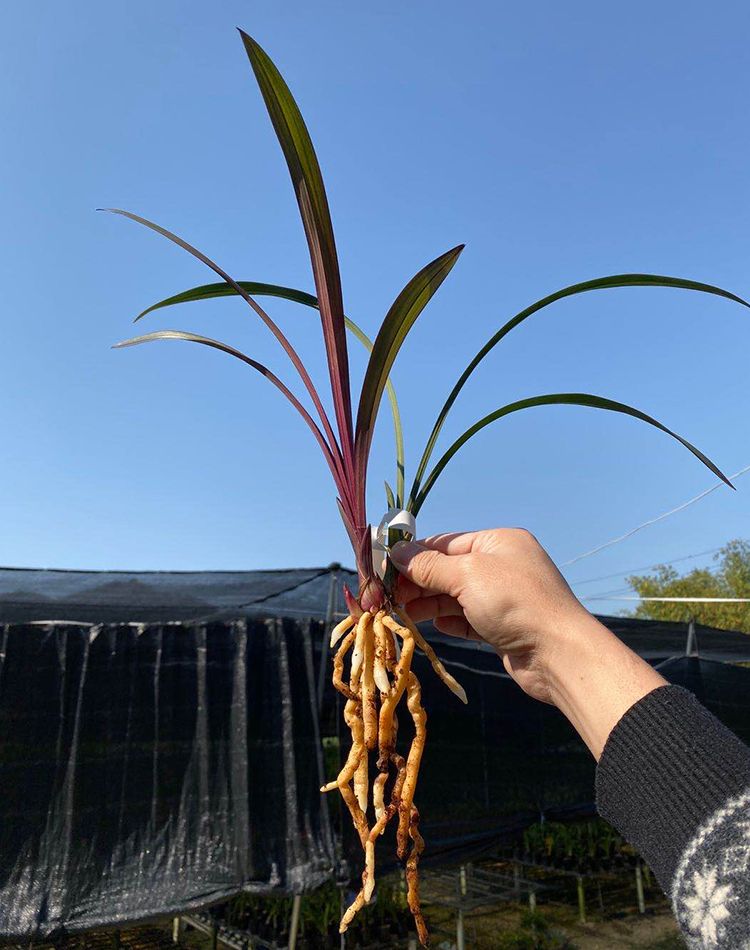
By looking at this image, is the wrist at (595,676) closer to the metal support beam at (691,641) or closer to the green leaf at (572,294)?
the green leaf at (572,294)

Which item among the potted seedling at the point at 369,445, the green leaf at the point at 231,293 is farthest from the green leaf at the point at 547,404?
the green leaf at the point at 231,293

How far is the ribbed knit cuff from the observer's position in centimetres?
55

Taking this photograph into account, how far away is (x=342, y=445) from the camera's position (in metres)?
0.89

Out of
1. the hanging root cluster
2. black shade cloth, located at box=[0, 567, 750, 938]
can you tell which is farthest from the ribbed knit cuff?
black shade cloth, located at box=[0, 567, 750, 938]

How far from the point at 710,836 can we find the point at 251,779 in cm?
247

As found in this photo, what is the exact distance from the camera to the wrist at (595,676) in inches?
25.8

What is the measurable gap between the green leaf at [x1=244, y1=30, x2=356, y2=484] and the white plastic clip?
20cm

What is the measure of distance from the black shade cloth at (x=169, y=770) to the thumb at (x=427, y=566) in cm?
212

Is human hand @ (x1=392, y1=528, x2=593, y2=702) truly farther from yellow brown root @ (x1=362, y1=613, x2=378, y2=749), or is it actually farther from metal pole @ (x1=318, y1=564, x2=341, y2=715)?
metal pole @ (x1=318, y1=564, x2=341, y2=715)

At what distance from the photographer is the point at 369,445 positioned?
865 mm

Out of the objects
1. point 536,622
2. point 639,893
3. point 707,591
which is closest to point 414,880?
point 536,622

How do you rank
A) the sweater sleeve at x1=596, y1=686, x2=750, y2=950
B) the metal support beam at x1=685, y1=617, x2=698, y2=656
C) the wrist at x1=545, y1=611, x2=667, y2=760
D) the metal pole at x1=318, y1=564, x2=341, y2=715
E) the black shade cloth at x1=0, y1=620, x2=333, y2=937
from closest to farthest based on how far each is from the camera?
1. the sweater sleeve at x1=596, y1=686, x2=750, y2=950
2. the wrist at x1=545, y1=611, x2=667, y2=760
3. the black shade cloth at x1=0, y1=620, x2=333, y2=937
4. the metal pole at x1=318, y1=564, x2=341, y2=715
5. the metal support beam at x1=685, y1=617, x2=698, y2=656

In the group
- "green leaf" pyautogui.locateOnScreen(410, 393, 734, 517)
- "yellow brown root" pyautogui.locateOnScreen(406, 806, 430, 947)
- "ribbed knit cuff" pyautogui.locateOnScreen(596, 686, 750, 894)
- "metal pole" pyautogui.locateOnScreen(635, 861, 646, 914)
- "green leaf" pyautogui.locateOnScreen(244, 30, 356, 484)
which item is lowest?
"metal pole" pyautogui.locateOnScreen(635, 861, 646, 914)

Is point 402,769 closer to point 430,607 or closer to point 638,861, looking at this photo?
point 430,607
